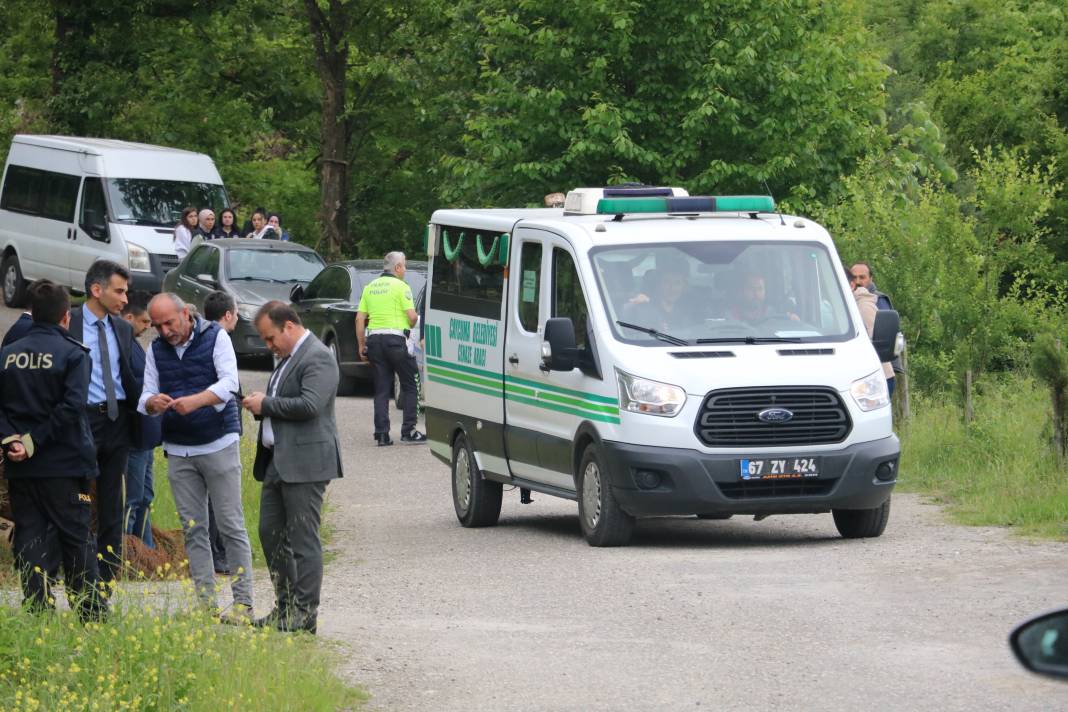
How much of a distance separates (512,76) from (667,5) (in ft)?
8.25

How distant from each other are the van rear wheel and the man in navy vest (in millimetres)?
A: 24351

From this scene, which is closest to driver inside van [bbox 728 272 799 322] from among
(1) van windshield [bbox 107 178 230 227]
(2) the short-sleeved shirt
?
(2) the short-sleeved shirt

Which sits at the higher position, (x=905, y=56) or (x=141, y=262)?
(x=905, y=56)

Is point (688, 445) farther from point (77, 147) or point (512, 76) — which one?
point (77, 147)

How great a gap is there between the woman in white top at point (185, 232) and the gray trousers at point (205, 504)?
20.4 meters

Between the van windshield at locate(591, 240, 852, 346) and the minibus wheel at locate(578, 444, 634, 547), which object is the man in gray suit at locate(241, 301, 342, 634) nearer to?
the minibus wheel at locate(578, 444, 634, 547)

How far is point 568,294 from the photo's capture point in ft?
44.1

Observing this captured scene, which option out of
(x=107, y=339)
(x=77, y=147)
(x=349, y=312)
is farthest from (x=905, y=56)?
(x=107, y=339)

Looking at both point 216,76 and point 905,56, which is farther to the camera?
point 905,56

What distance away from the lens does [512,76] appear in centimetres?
2708

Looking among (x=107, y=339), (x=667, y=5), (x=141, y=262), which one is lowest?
(x=141, y=262)

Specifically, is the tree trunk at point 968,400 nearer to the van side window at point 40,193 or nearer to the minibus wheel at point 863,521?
the minibus wheel at point 863,521

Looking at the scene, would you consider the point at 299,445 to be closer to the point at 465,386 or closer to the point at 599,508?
the point at 599,508

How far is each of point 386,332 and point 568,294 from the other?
22.8 feet
